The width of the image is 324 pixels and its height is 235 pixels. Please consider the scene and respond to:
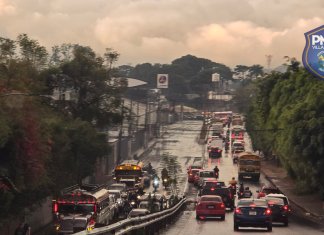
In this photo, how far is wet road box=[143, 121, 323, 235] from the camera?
37.2m

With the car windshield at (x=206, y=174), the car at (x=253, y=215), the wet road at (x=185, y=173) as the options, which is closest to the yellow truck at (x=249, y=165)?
the wet road at (x=185, y=173)

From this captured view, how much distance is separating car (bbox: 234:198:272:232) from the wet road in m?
0.35

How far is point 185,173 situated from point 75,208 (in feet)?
225

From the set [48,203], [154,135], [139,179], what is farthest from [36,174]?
[154,135]

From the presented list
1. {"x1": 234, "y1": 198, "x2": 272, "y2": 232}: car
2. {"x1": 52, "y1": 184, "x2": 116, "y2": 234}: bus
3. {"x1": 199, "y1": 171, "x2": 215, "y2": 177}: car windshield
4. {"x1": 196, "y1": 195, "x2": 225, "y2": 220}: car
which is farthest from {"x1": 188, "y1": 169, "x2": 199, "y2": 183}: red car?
{"x1": 234, "y1": 198, "x2": 272, "y2": 232}: car

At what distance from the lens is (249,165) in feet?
298

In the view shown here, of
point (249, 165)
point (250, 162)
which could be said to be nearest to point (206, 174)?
point (250, 162)

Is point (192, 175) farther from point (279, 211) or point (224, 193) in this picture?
point (279, 211)

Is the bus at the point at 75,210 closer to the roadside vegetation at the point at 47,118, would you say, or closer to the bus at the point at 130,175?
the roadside vegetation at the point at 47,118

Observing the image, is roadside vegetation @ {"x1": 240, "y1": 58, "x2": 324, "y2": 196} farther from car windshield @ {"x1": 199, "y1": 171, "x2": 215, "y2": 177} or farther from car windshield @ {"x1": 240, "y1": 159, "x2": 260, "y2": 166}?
car windshield @ {"x1": 199, "y1": 171, "x2": 215, "y2": 177}

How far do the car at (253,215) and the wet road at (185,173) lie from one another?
0.35 m

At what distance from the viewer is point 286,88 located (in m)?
84.6

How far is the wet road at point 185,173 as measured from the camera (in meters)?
37.2

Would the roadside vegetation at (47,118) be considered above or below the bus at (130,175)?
above
